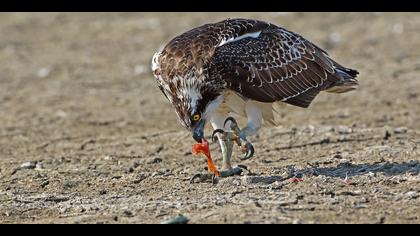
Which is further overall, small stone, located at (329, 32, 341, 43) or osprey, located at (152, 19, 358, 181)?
small stone, located at (329, 32, 341, 43)

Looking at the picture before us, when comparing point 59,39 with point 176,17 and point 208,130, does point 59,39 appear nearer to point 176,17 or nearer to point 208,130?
point 176,17

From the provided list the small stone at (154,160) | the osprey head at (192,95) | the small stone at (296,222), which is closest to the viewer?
the small stone at (296,222)

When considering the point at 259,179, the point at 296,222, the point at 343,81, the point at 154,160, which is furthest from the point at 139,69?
the point at 296,222

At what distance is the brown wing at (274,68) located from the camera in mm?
8312

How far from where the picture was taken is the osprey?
8125mm

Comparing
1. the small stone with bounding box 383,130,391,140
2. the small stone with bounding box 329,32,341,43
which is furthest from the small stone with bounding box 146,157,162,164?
the small stone with bounding box 329,32,341,43

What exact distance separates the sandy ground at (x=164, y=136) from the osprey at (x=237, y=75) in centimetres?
55

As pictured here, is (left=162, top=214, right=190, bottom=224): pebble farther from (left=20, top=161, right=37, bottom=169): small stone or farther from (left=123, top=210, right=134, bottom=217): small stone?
(left=20, top=161, right=37, bottom=169): small stone

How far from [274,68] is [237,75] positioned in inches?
24.0

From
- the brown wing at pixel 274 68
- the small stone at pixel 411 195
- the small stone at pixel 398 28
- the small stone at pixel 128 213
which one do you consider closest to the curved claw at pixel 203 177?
the brown wing at pixel 274 68

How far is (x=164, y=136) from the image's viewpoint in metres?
11.1

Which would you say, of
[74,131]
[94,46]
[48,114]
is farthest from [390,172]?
[94,46]

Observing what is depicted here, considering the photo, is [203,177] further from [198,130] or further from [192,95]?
[192,95]

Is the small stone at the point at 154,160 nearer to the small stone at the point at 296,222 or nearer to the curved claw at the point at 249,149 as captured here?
the curved claw at the point at 249,149
